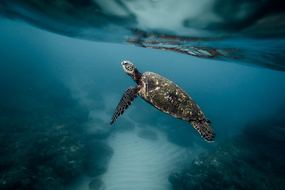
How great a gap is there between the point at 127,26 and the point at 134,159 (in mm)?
10724

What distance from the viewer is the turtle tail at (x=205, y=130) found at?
15.9 ft

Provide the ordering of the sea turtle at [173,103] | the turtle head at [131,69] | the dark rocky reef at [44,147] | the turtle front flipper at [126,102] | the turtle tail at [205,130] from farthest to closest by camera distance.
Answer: the dark rocky reef at [44,147] → the turtle head at [131,69] → the turtle front flipper at [126,102] → the sea turtle at [173,103] → the turtle tail at [205,130]

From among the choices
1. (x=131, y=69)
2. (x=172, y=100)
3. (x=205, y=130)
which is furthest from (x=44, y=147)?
(x=205, y=130)

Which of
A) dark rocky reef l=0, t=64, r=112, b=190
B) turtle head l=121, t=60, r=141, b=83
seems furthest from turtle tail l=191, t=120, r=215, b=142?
dark rocky reef l=0, t=64, r=112, b=190

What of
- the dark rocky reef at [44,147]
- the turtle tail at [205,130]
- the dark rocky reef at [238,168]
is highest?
the turtle tail at [205,130]

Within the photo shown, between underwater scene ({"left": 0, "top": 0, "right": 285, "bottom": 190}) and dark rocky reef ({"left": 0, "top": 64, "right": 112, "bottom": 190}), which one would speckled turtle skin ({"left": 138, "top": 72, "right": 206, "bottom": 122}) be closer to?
underwater scene ({"left": 0, "top": 0, "right": 285, "bottom": 190})

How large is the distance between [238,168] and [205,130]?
1164 centimetres

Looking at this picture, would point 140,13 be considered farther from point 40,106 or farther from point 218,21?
point 40,106

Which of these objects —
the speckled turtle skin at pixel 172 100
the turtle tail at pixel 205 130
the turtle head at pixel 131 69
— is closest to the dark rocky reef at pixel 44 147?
the turtle head at pixel 131 69

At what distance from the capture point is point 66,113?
24.3m

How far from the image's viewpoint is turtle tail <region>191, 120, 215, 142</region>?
484 centimetres

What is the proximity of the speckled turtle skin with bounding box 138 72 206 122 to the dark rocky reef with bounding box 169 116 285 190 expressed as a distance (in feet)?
31.0

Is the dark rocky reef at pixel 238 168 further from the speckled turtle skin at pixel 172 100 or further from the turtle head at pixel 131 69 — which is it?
the turtle head at pixel 131 69

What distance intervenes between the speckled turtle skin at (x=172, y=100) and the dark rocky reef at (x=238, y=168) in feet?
31.0
